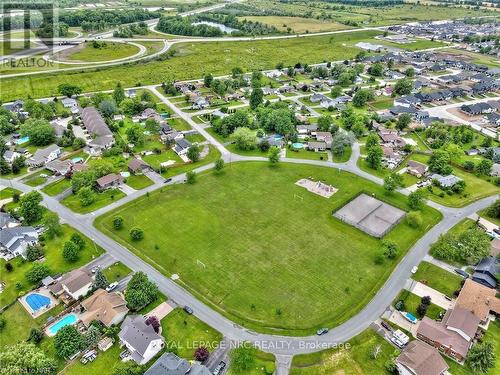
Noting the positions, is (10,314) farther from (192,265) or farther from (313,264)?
(313,264)

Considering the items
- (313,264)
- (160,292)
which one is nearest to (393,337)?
(313,264)

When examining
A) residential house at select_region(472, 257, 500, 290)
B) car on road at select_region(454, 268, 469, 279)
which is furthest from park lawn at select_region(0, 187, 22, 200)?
residential house at select_region(472, 257, 500, 290)

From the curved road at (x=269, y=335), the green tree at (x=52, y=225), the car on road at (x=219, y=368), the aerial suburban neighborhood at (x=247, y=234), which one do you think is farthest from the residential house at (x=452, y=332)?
the green tree at (x=52, y=225)

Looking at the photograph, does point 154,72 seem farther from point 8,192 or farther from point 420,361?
point 420,361

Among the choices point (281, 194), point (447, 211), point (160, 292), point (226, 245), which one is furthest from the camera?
point (281, 194)

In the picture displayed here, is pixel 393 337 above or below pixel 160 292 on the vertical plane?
above

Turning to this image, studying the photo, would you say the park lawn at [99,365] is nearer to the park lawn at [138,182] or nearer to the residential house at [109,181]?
the park lawn at [138,182]

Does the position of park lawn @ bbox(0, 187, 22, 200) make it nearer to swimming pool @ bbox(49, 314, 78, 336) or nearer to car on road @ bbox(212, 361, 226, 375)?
swimming pool @ bbox(49, 314, 78, 336)
